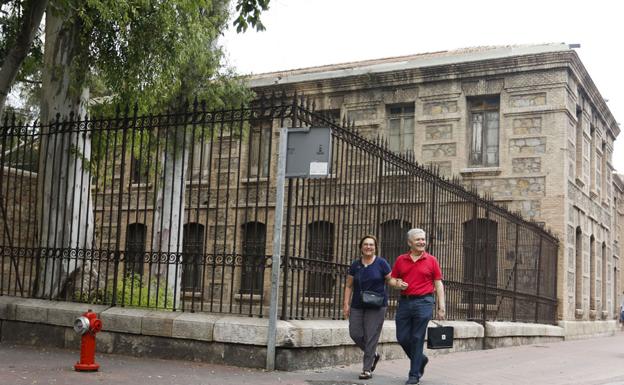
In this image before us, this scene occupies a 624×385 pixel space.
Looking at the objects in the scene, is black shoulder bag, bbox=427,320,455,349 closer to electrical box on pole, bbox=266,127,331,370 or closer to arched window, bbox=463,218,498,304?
electrical box on pole, bbox=266,127,331,370

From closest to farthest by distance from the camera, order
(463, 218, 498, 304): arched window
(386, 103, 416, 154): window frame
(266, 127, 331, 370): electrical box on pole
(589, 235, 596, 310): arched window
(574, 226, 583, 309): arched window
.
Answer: (266, 127, 331, 370): electrical box on pole < (463, 218, 498, 304): arched window < (386, 103, 416, 154): window frame < (574, 226, 583, 309): arched window < (589, 235, 596, 310): arched window

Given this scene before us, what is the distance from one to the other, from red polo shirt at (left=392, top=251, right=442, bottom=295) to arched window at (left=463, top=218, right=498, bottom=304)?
551cm

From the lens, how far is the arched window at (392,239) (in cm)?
1124

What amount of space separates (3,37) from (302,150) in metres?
6.94

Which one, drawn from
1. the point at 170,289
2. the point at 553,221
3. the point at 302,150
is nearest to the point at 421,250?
the point at 302,150

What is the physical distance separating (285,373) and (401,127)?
1477 centimetres

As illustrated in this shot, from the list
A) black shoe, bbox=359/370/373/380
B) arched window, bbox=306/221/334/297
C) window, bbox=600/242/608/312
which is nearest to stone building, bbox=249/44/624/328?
window, bbox=600/242/608/312

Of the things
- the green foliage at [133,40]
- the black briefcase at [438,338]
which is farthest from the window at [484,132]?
the black briefcase at [438,338]

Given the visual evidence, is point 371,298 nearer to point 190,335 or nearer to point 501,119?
point 190,335

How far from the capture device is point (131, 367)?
836 centimetres

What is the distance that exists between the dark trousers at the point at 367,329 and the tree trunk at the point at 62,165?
12.6ft

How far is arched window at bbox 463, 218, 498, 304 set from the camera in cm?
1416

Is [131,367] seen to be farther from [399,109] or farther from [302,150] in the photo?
[399,109]

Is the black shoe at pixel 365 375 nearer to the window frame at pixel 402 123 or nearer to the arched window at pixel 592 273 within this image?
the window frame at pixel 402 123
